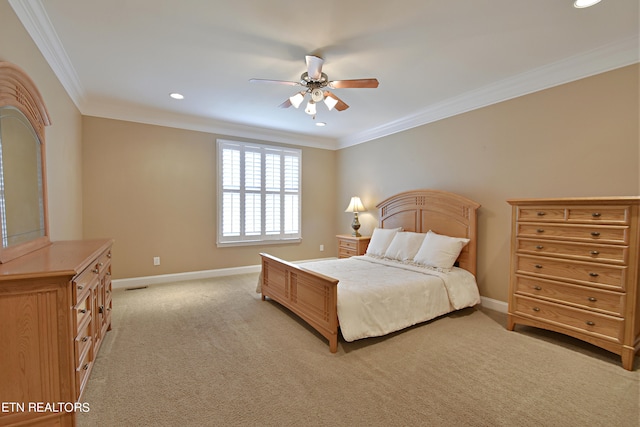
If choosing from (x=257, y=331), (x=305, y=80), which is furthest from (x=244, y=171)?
(x=257, y=331)

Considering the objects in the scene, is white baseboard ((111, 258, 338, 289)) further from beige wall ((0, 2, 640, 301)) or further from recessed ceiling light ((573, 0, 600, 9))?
recessed ceiling light ((573, 0, 600, 9))

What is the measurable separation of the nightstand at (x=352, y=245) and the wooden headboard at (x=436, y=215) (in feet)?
1.41

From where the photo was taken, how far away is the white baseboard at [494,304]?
3.36 meters

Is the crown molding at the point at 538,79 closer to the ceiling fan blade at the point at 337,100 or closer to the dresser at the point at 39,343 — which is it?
the ceiling fan blade at the point at 337,100

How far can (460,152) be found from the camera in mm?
3822

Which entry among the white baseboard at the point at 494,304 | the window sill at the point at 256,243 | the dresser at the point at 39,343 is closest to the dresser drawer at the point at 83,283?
the dresser at the point at 39,343

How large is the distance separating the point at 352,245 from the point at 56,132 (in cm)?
413

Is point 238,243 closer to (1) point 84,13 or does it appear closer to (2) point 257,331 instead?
(2) point 257,331

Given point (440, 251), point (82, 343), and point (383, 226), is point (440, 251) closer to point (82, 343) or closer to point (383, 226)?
point (383, 226)

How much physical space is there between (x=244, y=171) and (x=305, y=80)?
108 inches

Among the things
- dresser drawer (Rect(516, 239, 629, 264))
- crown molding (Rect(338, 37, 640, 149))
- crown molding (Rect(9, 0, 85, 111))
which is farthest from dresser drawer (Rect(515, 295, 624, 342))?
crown molding (Rect(9, 0, 85, 111))

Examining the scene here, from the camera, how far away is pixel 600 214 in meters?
2.30

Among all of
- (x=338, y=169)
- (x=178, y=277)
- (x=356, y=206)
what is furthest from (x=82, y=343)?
(x=338, y=169)

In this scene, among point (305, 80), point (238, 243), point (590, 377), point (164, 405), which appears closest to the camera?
point (164, 405)
